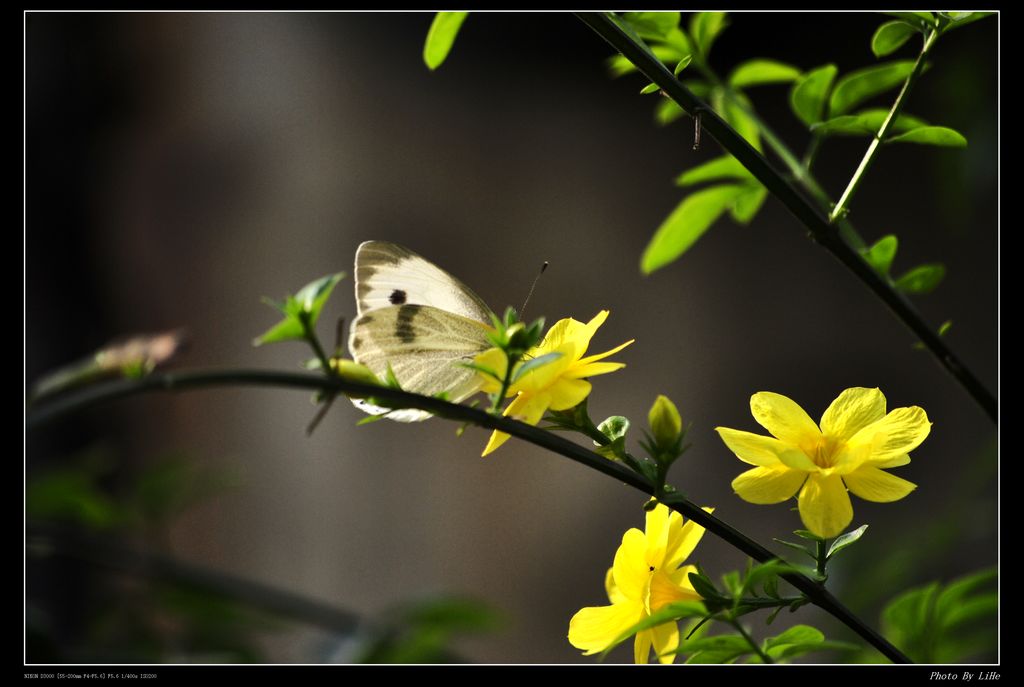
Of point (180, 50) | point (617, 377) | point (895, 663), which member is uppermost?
point (180, 50)

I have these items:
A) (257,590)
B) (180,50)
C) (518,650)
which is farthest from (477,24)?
(257,590)

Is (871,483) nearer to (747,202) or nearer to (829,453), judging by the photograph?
(829,453)

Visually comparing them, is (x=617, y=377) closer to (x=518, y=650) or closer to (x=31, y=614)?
(x=518, y=650)

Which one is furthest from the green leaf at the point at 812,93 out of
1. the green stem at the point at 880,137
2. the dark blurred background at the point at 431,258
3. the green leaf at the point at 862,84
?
the dark blurred background at the point at 431,258

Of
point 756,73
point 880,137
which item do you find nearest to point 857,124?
point 880,137

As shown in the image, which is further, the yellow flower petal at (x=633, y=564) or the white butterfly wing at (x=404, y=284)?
the white butterfly wing at (x=404, y=284)

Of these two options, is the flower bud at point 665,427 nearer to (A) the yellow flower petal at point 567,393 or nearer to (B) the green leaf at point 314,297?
(A) the yellow flower petal at point 567,393

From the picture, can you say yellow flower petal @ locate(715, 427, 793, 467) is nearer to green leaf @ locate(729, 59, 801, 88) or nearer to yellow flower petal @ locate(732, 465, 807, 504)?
yellow flower petal @ locate(732, 465, 807, 504)
